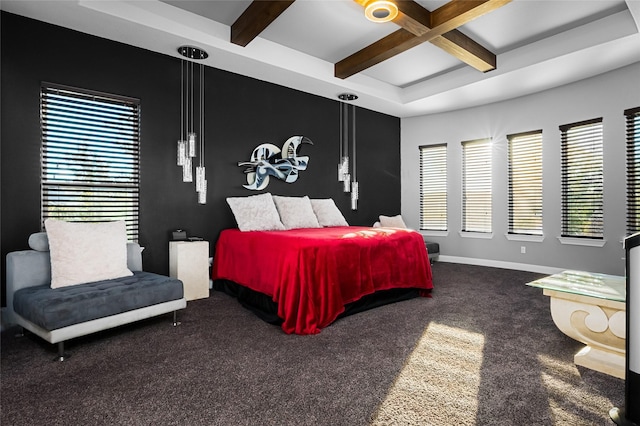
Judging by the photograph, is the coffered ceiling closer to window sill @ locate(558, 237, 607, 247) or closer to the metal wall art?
the metal wall art

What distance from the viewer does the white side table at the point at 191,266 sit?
3771 mm

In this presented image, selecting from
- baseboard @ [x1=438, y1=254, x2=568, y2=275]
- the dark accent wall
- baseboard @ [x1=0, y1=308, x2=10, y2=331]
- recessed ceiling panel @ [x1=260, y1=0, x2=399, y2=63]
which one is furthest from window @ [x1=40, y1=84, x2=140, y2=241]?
baseboard @ [x1=438, y1=254, x2=568, y2=275]

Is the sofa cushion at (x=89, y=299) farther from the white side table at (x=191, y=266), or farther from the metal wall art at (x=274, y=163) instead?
the metal wall art at (x=274, y=163)

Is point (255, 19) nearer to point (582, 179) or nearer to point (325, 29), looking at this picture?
point (325, 29)

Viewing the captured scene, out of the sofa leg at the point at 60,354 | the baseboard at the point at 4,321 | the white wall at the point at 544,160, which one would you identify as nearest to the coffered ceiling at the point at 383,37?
the white wall at the point at 544,160

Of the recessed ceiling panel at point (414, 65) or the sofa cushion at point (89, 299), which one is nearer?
the sofa cushion at point (89, 299)

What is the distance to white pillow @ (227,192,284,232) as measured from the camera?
13.8ft

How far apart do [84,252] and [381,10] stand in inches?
129

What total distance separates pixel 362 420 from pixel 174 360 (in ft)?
4.33

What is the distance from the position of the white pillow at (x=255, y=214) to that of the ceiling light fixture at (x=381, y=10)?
238 centimetres

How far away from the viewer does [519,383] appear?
1.99 m

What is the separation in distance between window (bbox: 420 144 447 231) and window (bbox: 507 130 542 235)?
1.14 metres

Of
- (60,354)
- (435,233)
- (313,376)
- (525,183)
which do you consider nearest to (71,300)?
(60,354)

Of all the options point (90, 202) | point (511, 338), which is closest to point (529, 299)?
point (511, 338)
